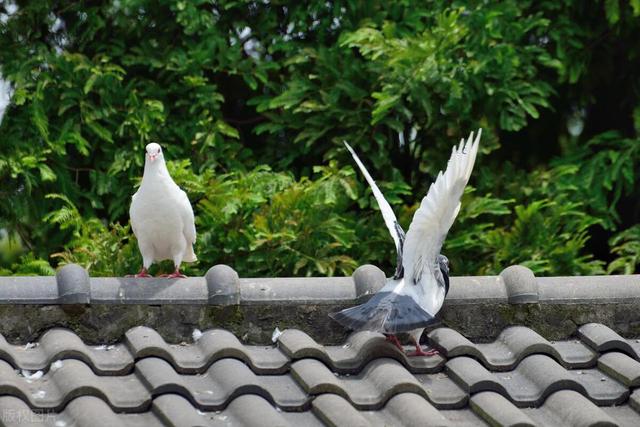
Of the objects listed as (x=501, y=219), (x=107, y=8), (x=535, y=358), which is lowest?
(x=501, y=219)

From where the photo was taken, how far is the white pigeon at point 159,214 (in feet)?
15.1

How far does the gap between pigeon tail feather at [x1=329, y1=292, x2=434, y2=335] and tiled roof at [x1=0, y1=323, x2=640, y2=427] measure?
63mm

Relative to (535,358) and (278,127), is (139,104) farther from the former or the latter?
Result: (535,358)

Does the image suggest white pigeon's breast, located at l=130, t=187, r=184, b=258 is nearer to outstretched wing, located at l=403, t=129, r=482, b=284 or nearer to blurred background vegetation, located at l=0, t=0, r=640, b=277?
outstretched wing, located at l=403, t=129, r=482, b=284

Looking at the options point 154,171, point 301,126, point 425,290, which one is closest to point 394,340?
point 425,290

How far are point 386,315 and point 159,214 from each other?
1468 millimetres

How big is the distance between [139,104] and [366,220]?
170 cm

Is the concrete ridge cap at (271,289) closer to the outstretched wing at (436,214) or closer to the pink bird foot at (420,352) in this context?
the outstretched wing at (436,214)

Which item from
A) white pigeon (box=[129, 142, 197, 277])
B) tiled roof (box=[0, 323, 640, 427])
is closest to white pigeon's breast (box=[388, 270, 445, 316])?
tiled roof (box=[0, 323, 640, 427])

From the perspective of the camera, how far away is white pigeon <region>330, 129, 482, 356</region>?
3.54m

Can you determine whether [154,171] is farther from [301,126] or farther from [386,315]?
[301,126]

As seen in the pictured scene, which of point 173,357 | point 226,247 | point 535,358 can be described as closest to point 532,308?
point 535,358

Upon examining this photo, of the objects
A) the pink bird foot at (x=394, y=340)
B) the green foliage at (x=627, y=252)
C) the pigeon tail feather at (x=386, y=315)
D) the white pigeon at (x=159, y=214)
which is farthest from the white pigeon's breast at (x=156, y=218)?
the green foliage at (x=627, y=252)

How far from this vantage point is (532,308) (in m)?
3.79
